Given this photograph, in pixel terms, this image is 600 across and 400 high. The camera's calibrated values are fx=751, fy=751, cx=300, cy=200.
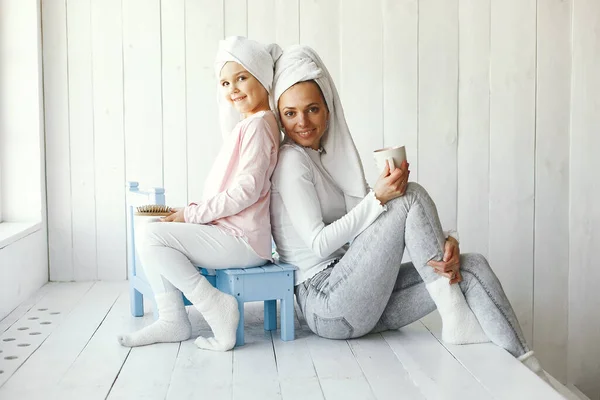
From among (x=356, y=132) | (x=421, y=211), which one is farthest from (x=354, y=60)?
(x=421, y=211)

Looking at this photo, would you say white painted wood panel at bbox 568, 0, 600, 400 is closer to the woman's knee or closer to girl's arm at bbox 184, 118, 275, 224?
the woman's knee

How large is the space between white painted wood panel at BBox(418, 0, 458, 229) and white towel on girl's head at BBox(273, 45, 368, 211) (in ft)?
3.81

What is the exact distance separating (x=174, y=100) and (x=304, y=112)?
4.02 ft

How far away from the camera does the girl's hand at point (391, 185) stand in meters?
2.21

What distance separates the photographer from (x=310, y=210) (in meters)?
2.32

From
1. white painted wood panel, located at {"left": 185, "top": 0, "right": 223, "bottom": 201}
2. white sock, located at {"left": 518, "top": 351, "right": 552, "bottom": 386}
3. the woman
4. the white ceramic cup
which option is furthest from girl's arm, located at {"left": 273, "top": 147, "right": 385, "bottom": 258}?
white painted wood panel, located at {"left": 185, "top": 0, "right": 223, "bottom": 201}

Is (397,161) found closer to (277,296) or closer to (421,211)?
(421,211)

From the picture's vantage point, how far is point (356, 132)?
3510 millimetres

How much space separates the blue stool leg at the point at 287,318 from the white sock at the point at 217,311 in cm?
18

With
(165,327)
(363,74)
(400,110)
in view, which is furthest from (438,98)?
(165,327)

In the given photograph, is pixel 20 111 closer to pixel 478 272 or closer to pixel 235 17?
pixel 235 17

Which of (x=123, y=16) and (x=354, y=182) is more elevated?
(x=123, y=16)

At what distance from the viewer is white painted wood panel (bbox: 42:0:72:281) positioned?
3379 millimetres

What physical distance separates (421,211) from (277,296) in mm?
529
